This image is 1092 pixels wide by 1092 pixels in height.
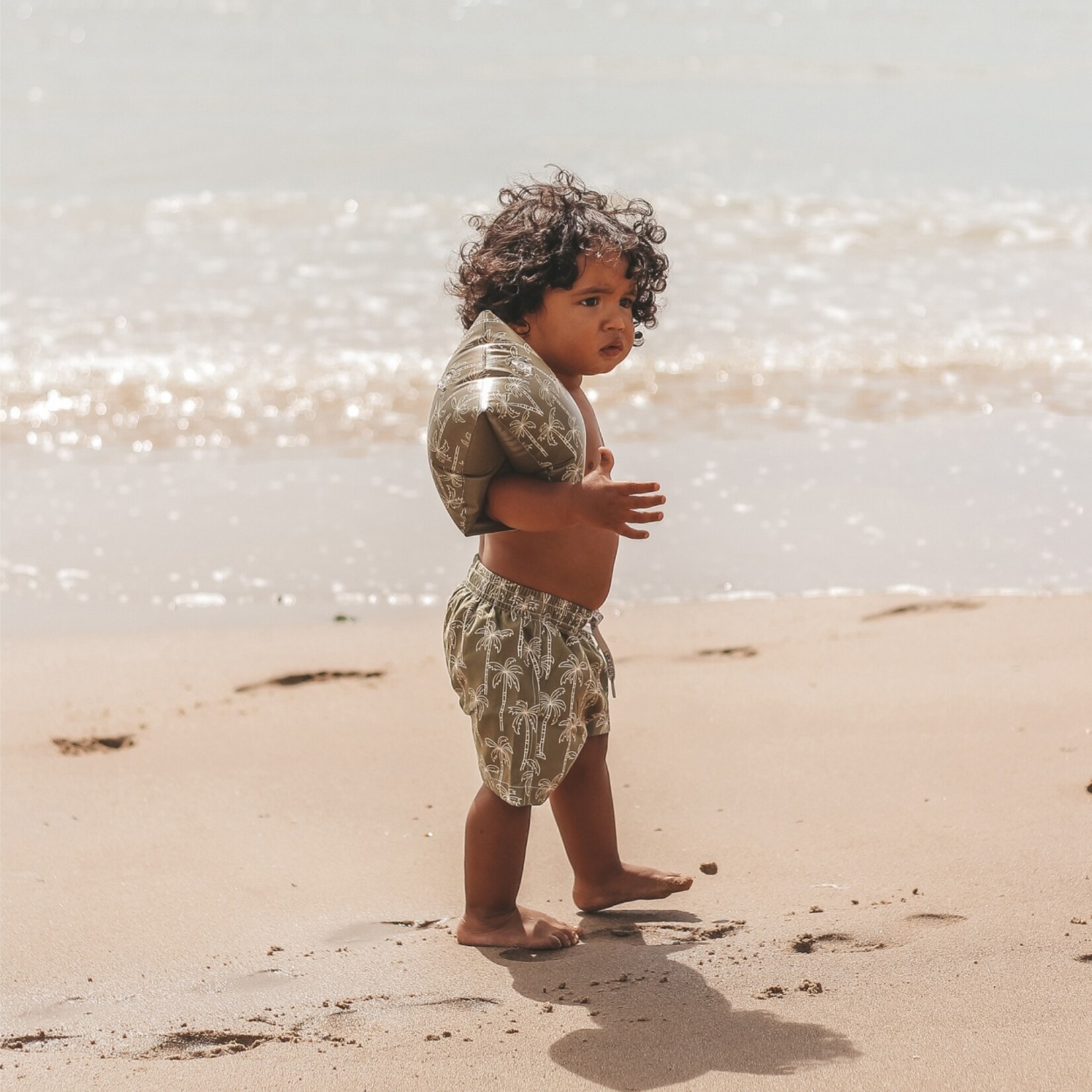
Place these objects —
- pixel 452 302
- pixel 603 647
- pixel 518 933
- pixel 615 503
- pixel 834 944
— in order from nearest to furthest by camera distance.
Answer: pixel 615 503 < pixel 834 944 < pixel 518 933 < pixel 603 647 < pixel 452 302

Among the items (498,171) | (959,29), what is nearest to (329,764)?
(498,171)

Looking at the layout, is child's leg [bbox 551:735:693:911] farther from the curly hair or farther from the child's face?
the curly hair

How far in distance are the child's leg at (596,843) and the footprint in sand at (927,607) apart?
1585mm

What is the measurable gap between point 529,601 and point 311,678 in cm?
145

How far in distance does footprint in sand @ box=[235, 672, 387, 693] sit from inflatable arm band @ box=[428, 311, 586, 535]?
149 centimetres

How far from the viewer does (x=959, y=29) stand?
17.8 meters

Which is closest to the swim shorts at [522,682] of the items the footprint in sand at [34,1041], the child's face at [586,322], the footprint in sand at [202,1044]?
the child's face at [586,322]

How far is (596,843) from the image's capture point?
8.18 feet

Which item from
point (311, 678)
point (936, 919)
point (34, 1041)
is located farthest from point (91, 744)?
point (936, 919)

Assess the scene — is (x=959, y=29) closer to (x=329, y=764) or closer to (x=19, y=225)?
(x=19, y=225)

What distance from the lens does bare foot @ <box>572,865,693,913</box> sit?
2504mm

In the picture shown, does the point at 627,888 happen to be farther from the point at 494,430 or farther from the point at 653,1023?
the point at 494,430

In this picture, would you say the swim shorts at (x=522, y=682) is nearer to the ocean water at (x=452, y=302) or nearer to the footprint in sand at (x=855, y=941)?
the footprint in sand at (x=855, y=941)

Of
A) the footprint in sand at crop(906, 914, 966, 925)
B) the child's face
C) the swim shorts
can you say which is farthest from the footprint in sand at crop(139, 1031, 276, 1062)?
the child's face
